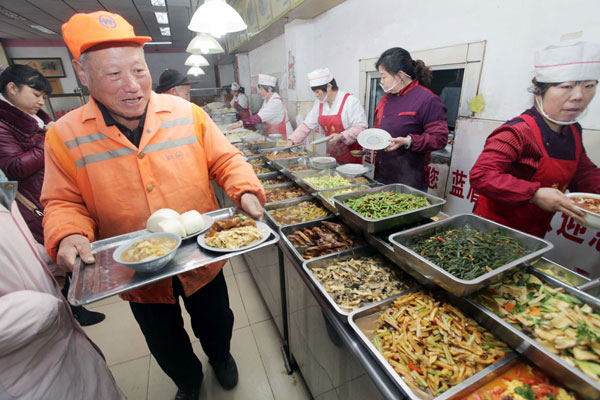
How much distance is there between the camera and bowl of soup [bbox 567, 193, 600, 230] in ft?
4.39

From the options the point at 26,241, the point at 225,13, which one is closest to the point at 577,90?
the point at 26,241

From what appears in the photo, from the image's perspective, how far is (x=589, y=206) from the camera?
145 cm

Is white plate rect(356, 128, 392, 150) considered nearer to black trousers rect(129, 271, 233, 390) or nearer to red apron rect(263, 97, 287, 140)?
black trousers rect(129, 271, 233, 390)

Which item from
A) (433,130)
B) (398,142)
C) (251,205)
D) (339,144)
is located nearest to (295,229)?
(251,205)

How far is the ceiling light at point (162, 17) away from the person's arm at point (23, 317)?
10.5 metres

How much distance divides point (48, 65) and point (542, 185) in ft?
61.2

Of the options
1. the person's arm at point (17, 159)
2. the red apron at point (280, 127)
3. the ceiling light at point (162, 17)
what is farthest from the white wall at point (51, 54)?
the person's arm at point (17, 159)

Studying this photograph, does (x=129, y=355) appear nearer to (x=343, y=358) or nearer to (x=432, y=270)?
(x=343, y=358)

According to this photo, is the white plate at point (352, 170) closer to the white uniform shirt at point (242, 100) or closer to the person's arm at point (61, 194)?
the person's arm at point (61, 194)

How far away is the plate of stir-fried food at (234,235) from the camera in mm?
1488

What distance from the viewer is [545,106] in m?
1.69

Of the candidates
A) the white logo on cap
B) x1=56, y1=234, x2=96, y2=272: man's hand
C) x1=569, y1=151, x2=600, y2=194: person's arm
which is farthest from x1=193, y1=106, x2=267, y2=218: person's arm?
x1=569, y1=151, x2=600, y2=194: person's arm

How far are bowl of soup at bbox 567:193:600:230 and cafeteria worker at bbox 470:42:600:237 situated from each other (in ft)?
0.12

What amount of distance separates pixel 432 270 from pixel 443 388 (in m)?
0.45
